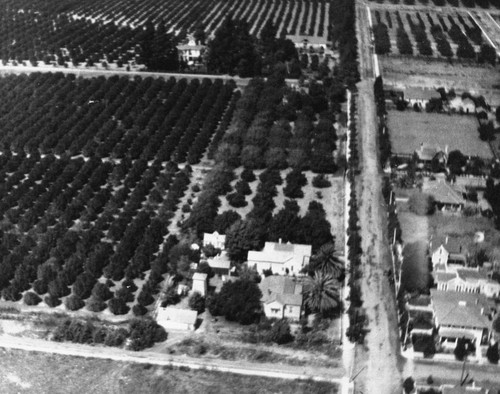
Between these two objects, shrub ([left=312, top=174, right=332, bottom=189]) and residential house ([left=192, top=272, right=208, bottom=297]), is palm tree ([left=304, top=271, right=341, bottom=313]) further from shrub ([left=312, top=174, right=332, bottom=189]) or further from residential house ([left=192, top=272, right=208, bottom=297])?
shrub ([left=312, top=174, right=332, bottom=189])

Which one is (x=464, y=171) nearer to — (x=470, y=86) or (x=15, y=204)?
(x=470, y=86)

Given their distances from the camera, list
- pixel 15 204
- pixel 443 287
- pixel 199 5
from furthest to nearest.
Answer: pixel 199 5 < pixel 15 204 < pixel 443 287

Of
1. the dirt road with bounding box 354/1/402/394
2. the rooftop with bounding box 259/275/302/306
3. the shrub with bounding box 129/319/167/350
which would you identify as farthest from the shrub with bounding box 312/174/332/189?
the shrub with bounding box 129/319/167/350

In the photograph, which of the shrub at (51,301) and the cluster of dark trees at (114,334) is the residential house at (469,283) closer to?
the cluster of dark trees at (114,334)

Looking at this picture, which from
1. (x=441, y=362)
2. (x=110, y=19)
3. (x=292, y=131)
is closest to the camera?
(x=441, y=362)

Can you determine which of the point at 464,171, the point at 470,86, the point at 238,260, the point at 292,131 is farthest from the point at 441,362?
the point at 470,86

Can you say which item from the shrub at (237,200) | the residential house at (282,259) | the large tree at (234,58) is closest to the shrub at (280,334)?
the residential house at (282,259)
